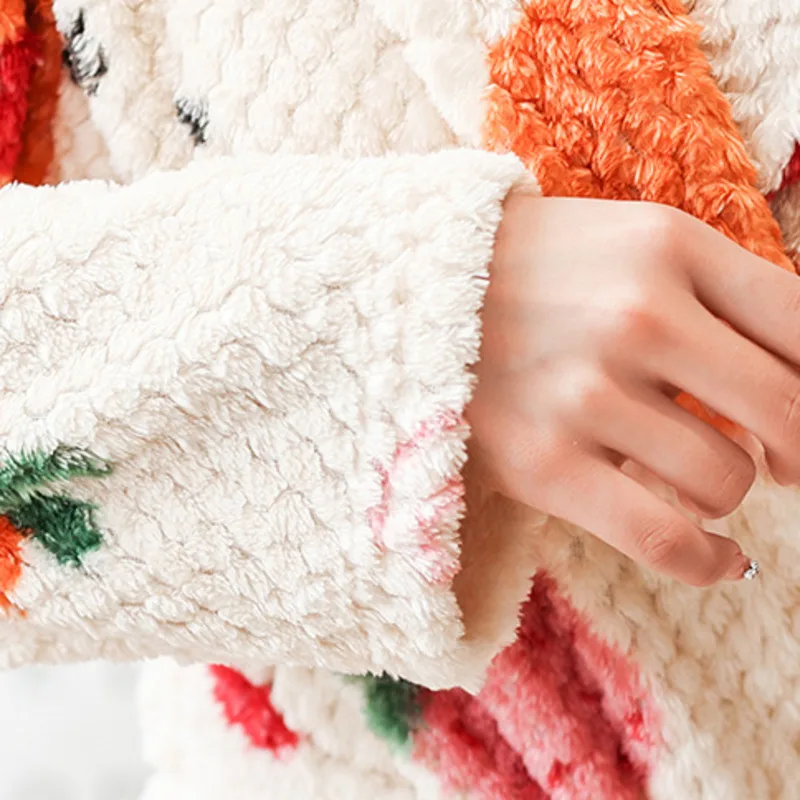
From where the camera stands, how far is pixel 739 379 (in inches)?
13.1

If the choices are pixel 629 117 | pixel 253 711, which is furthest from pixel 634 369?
pixel 253 711

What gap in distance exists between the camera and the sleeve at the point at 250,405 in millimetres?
356

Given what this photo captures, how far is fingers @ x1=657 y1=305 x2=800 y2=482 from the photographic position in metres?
0.33

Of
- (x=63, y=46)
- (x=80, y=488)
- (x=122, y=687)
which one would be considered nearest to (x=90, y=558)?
(x=80, y=488)

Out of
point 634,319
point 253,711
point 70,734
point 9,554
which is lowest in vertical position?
point 70,734

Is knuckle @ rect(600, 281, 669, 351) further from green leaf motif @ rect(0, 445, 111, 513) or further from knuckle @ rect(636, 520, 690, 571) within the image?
green leaf motif @ rect(0, 445, 111, 513)

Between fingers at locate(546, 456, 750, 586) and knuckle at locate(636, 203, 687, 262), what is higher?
knuckle at locate(636, 203, 687, 262)

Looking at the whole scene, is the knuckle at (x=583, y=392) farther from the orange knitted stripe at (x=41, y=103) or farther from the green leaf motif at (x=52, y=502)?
the orange knitted stripe at (x=41, y=103)

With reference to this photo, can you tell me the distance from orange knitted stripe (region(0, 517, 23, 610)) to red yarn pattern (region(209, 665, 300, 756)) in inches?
7.5

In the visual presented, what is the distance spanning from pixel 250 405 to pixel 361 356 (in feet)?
0.17

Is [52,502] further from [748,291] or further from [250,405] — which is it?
[748,291]

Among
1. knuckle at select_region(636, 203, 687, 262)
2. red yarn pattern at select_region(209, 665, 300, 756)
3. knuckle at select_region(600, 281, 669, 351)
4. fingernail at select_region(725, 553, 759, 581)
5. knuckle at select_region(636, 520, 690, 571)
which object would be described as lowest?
red yarn pattern at select_region(209, 665, 300, 756)

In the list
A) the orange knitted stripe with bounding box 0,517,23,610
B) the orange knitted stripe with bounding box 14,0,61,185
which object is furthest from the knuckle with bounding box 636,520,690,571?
the orange knitted stripe with bounding box 14,0,61,185

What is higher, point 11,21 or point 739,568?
point 11,21
